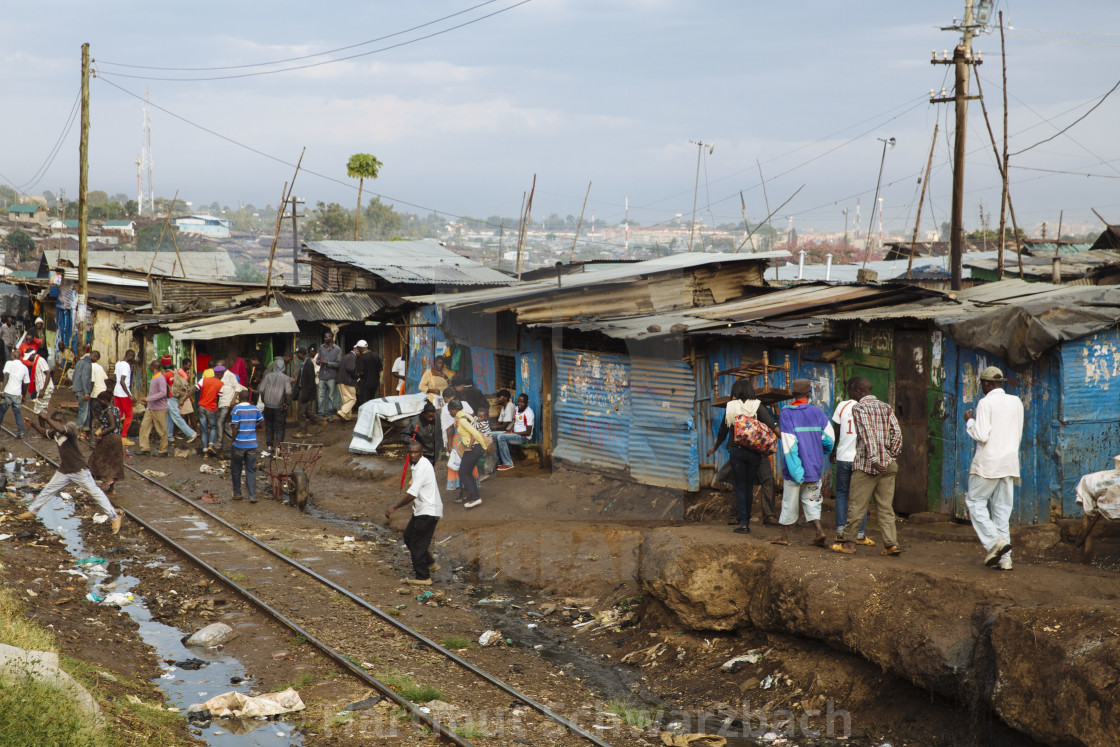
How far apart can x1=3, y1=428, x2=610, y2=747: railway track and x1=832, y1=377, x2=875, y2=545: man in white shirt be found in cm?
346

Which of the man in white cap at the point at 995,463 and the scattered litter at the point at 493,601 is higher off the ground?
the man in white cap at the point at 995,463

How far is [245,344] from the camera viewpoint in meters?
22.6

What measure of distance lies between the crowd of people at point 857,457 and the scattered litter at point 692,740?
2.37 meters

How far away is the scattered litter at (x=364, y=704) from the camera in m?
7.43

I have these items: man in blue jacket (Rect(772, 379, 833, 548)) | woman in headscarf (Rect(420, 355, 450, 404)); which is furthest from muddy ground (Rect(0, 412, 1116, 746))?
woman in headscarf (Rect(420, 355, 450, 404))

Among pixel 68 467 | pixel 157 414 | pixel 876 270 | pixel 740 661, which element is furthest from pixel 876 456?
pixel 876 270

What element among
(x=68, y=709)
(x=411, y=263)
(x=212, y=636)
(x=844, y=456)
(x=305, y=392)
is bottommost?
(x=212, y=636)

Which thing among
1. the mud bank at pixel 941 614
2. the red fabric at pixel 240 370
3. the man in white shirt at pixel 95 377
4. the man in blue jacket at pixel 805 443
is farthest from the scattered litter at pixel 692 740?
the red fabric at pixel 240 370

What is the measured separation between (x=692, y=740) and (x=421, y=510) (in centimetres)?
461

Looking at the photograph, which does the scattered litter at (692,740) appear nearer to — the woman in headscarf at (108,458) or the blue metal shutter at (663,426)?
the blue metal shutter at (663,426)

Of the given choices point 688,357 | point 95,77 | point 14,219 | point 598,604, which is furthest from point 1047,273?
point 14,219

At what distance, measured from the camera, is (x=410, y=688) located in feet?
25.4

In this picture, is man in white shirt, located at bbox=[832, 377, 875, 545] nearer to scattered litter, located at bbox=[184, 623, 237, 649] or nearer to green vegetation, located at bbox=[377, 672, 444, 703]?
green vegetation, located at bbox=[377, 672, 444, 703]

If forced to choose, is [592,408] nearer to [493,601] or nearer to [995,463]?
[493,601]
